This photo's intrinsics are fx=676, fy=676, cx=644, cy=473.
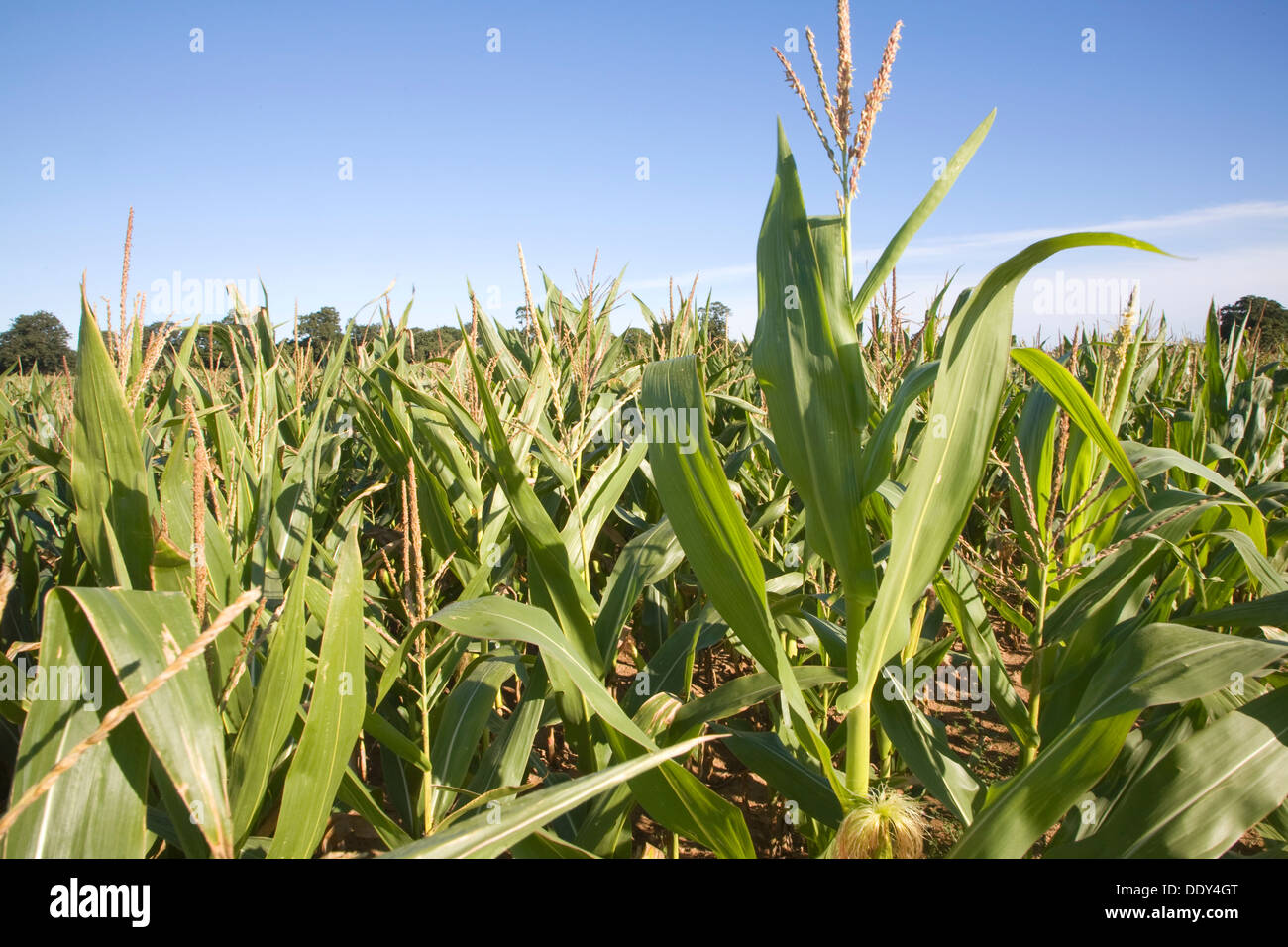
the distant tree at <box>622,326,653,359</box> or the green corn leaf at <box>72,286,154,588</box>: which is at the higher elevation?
the distant tree at <box>622,326,653,359</box>

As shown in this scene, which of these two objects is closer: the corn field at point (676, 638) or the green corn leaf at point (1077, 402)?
the corn field at point (676, 638)

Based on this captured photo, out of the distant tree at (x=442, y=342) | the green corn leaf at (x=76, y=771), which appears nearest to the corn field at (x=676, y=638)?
the green corn leaf at (x=76, y=771)

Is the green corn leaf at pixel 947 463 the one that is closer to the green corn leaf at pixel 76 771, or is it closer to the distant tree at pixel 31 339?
the green corn leaf at pixel 76 771

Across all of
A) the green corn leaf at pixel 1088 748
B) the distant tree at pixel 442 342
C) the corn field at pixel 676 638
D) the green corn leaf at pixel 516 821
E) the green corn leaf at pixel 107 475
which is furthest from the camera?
the distant tree at pixel 442 342

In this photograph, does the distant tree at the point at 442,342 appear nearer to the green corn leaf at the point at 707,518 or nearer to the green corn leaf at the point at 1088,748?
the green corn leaf at the point at 707,518

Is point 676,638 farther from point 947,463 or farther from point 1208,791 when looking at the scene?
point 1208,791

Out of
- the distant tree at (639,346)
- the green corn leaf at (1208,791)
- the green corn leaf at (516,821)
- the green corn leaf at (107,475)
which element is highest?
the distant tree at (639,346)

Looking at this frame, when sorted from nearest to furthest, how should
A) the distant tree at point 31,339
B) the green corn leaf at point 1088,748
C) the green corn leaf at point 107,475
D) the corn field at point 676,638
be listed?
the corn field at point 676,638, the green corn leaf at point 1088,748, the green corn leaf at point 107,475, the distant tree at point 31,339

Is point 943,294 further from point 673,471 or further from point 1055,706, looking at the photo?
point 673,471

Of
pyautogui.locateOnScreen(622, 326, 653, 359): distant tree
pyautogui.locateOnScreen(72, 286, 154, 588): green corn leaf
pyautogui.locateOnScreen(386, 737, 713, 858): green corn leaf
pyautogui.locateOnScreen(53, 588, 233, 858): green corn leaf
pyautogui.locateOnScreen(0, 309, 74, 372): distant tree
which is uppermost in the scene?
pyautogui.locateOnScreen(0, 309, 74, 372): distant tree

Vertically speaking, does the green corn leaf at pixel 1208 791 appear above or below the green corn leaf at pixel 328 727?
below

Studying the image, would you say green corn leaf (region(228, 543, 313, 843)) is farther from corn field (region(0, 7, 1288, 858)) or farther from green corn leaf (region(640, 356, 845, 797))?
green corn leaf (region(640, 356, 845, 797))

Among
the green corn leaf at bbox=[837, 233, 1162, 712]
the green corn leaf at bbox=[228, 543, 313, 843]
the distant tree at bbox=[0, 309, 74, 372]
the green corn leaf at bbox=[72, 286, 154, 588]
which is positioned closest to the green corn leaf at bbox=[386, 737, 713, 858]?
the green corn leaf at bbox=[228, 543, 313, 843]

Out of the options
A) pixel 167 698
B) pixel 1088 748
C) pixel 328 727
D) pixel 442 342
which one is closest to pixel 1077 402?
pixel 1088 748
